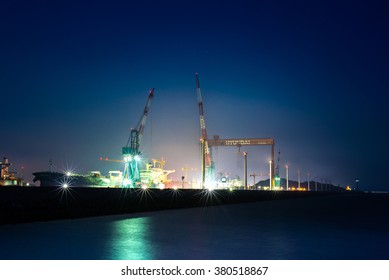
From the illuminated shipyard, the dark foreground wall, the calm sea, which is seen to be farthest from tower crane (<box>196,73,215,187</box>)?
the calm sea

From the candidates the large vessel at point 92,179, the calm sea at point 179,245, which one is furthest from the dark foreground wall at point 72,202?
the large vessel at point 92,179

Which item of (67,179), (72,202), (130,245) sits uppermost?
(67,179)

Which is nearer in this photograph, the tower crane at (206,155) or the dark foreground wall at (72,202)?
the dark foreground wall at (72,202)

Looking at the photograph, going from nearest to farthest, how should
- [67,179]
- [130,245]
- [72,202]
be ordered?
1. [130,245]
2. [72,202]
3. [67,179]

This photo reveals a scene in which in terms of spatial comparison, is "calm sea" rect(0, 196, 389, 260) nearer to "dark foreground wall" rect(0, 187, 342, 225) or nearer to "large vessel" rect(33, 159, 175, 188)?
"dark foreground wall" rect(0, 187, 342, 225)

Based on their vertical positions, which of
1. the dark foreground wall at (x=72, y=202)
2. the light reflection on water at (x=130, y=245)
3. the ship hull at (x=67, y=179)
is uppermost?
the ship hull at (x=67, y=179)

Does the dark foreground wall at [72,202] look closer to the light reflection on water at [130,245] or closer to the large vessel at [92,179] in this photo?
the light reflection on water at [130,245]

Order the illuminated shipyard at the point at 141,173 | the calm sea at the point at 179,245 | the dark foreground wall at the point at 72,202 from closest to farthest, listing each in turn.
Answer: the calm sea at the point at 179,245
the dark foreground wall at the point at 72,202
the illuminated shipyard at the point at 141,173

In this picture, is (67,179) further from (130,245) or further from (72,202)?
A: (130,245)

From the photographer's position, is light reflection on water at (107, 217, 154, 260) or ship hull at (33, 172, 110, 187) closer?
light reflection on water at (107, 217, 154, 260)

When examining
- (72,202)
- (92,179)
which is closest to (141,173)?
(92,179)

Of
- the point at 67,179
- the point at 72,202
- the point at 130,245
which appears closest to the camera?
the point at 130,245

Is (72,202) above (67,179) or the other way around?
the other way around
